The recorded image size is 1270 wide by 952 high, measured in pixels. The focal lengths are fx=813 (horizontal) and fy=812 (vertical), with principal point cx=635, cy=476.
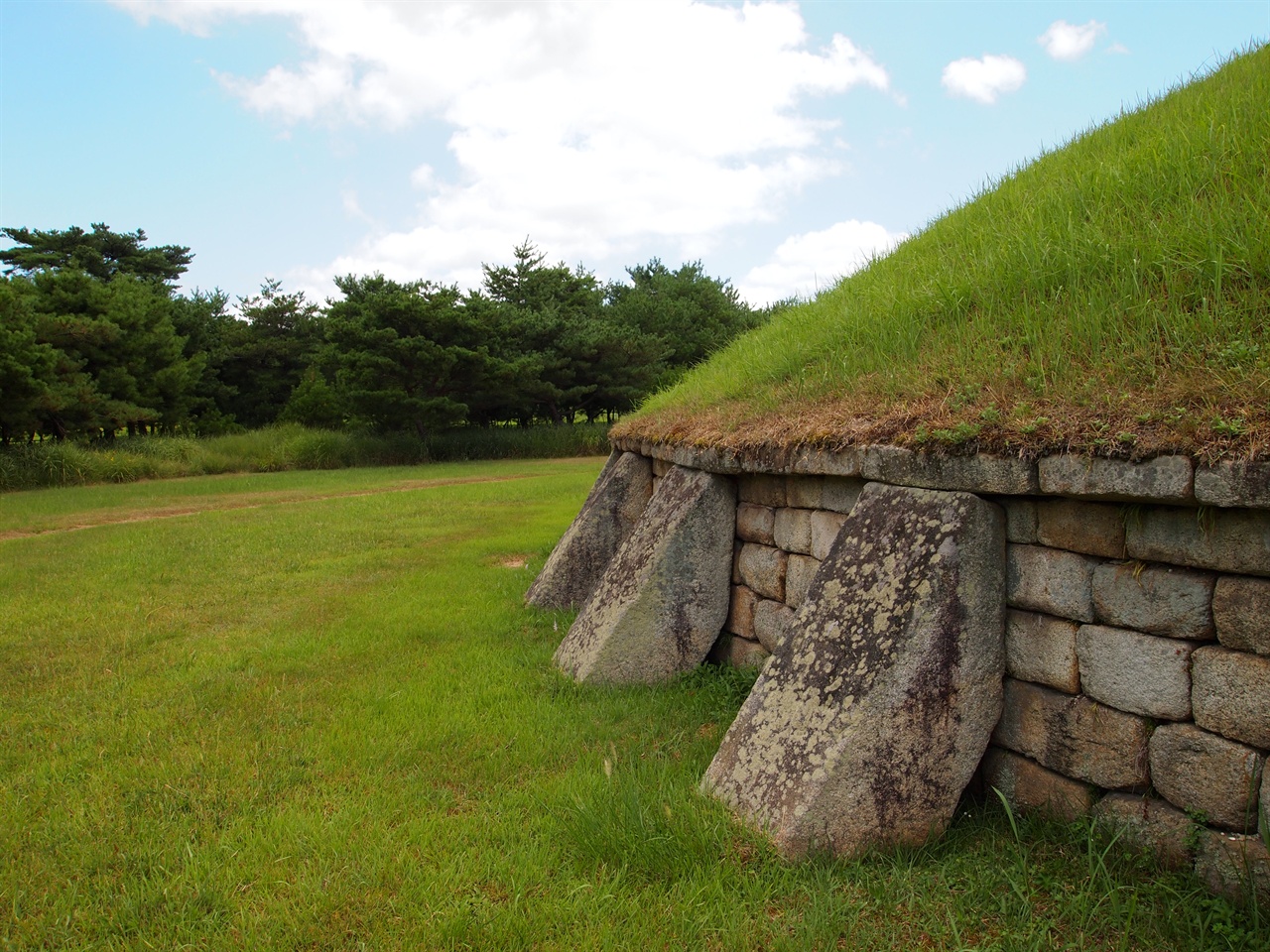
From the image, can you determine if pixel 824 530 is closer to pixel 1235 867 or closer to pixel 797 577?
pixel 797 577

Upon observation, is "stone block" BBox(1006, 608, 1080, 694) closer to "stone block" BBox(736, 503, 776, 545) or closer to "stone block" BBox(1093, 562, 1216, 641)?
"stone block" BBox(1093, 562, 1216, 641)

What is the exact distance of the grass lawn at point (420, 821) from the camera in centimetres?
248

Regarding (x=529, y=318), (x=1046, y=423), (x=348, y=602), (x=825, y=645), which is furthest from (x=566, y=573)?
(x=529, y=318)

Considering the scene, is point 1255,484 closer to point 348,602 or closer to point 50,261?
point 348,602

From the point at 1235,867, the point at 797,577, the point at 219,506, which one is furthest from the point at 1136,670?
the point at 219,506

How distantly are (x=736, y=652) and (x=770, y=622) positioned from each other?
430 mm

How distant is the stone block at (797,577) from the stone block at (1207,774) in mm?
1696

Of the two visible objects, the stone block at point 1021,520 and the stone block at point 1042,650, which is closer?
the stone block at point 1042,650

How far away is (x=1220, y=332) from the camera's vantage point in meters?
2.72

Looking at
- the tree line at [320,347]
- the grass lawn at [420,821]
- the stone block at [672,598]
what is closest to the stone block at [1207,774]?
the grass lawn at [420,821]

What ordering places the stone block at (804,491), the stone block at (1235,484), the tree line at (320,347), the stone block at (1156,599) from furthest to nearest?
1. the tree line at (320,347)
2. the stone block at (804,491)
3. the stone block at (1156,599)
4. the stone block at (1235,484)

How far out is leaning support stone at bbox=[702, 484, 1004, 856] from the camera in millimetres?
2760

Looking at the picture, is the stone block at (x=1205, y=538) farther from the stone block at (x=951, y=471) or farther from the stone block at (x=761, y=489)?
the stone block at (x=761, y=489)

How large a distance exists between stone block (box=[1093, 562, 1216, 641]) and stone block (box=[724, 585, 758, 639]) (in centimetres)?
209
